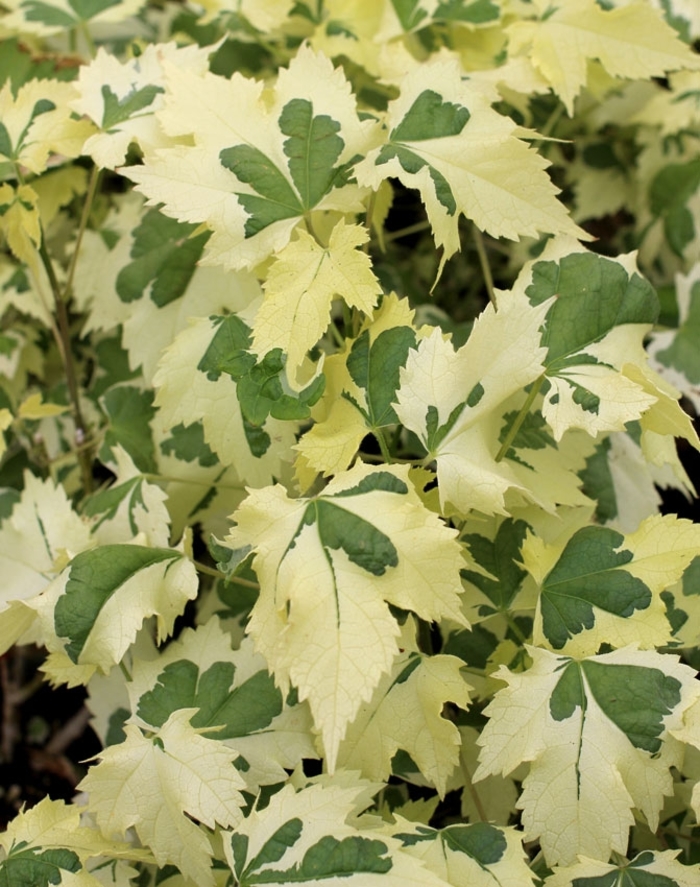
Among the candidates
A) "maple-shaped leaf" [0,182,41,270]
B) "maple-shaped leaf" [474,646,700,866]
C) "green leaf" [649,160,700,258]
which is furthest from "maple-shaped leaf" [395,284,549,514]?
"green leaf" [649,160,700,258]

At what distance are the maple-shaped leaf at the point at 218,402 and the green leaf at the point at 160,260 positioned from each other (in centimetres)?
18

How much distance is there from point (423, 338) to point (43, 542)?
56 centimetres

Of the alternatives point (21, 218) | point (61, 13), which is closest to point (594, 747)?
point (21, 218)

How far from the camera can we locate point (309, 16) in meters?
1.35

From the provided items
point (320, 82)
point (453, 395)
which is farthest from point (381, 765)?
point (320, 82)

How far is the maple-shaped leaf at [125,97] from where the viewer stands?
102 cm

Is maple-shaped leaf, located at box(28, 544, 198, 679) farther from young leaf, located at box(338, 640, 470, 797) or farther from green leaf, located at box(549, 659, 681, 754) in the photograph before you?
green leaf, located at box(549, 659, 681, 754)

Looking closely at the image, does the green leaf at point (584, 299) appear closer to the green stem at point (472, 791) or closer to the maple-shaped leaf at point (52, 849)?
the green stem at point (472, 791)

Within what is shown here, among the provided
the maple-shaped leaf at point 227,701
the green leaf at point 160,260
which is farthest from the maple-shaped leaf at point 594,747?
the green leaf at point 160,260

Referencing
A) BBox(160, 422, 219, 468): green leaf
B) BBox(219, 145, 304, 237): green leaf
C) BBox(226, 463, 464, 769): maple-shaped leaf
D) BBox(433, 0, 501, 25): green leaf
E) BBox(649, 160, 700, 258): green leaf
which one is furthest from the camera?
BBox(649, 160, 700, 258): green leaf

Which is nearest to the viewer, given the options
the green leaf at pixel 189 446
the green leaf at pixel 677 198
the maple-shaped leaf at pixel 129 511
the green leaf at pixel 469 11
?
the maple-shaped leaf at pixel 129 511

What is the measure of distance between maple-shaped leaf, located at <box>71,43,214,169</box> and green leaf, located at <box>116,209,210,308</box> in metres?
0.14

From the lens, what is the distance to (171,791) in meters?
0.81

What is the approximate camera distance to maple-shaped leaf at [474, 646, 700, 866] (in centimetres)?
78
